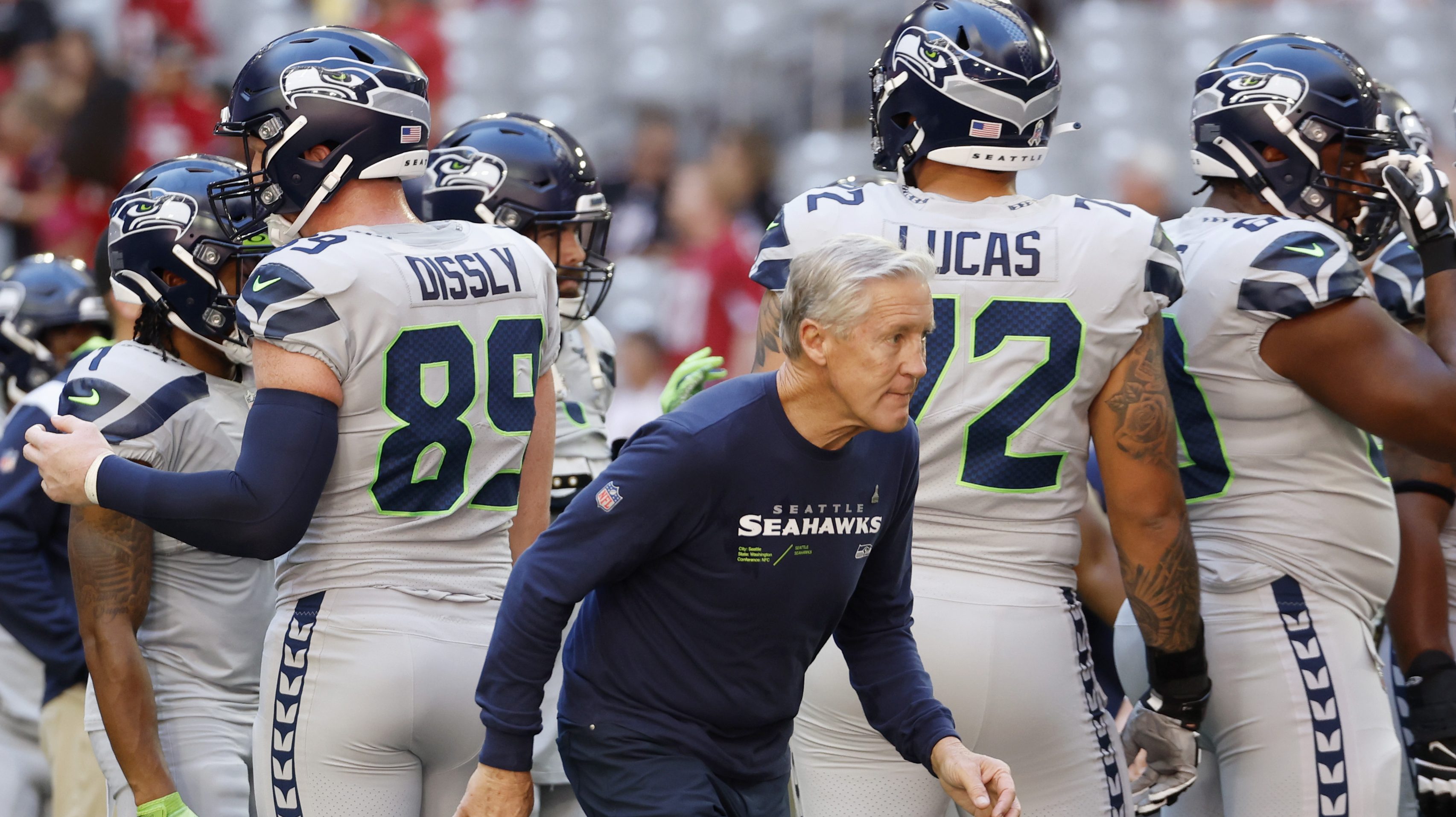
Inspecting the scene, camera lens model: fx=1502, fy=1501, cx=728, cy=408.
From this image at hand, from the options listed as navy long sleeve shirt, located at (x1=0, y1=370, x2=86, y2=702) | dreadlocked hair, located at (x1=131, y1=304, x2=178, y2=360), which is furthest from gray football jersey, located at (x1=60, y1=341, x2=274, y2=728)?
navy long sleeve shirt, located at (x1=0, y1=370, x2=86, y2=702)

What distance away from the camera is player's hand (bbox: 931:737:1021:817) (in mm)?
2729

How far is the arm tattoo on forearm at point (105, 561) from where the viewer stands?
354 cm

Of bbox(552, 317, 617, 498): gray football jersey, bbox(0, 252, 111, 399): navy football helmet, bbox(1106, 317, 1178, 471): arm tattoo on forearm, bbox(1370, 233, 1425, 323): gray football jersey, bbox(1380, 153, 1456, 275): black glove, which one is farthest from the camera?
bbox(0, 252, 111, 399): navy football helmet

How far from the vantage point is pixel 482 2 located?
12828 millimetres

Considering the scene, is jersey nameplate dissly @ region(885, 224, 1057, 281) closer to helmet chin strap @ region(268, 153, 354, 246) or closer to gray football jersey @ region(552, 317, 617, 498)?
helmet chin strap @ region(268, 153, 354, 246)

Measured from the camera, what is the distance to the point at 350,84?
11.7 ft

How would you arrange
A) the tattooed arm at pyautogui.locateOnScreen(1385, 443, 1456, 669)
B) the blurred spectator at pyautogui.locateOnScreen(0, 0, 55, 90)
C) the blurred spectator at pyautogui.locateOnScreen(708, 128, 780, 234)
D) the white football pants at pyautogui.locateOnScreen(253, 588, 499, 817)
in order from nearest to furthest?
the white football pants at pyautogui.locateOnScreen(253, 588, 499, 817), the tattooed arm at pyautogui.locateOnScreen(1385, 443, 1456, 669), the blurred spectator at pyautogui.locateOnScreen(708, 128, 780, 234), the blurred spectator at pyautogui.locateOnScreen(0, 0, 55, 90)

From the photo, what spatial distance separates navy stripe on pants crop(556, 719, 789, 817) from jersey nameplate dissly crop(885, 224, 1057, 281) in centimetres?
121

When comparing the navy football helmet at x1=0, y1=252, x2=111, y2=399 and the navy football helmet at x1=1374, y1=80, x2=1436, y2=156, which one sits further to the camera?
the navy football helmet at x1=0, y1=252, x2=111, y2=399

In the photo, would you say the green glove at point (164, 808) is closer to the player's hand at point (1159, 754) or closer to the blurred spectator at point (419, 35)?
the player's hand at point (1159, 754)

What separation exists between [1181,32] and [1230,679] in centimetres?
987

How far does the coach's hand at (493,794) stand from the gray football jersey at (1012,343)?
3.71ft

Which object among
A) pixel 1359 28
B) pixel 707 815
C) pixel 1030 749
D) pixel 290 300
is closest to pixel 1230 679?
pixel 1030 749

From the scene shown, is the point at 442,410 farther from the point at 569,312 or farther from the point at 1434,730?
the point at 1434,730
